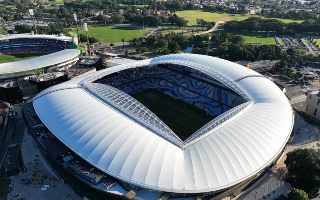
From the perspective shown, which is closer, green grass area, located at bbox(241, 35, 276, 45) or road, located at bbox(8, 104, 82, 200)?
road, located at bbox(8, 104, 82, 200)

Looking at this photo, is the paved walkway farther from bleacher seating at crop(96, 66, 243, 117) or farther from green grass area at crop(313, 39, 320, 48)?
green grass area at crop(313, 39, 320, 48)

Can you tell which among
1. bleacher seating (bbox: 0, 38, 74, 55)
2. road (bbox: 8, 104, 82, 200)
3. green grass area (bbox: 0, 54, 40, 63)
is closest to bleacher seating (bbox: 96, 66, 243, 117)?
road (bbox: 8, 104, 82, 200)

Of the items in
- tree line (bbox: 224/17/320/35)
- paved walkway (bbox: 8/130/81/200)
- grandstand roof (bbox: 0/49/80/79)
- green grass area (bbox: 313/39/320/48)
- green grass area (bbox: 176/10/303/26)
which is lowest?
paved walkway (bbox: 8/130/81/200)

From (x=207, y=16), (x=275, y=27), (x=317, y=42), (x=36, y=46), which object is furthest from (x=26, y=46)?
(x=317, y=42)

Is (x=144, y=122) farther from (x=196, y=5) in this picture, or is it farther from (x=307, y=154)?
(x=196, y=5)

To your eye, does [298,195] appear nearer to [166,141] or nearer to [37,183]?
[166,141]

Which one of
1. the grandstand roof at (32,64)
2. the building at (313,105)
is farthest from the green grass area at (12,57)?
the building at (313,105)

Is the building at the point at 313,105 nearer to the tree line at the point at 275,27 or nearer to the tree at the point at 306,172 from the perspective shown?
the tree at the point at 306,172
